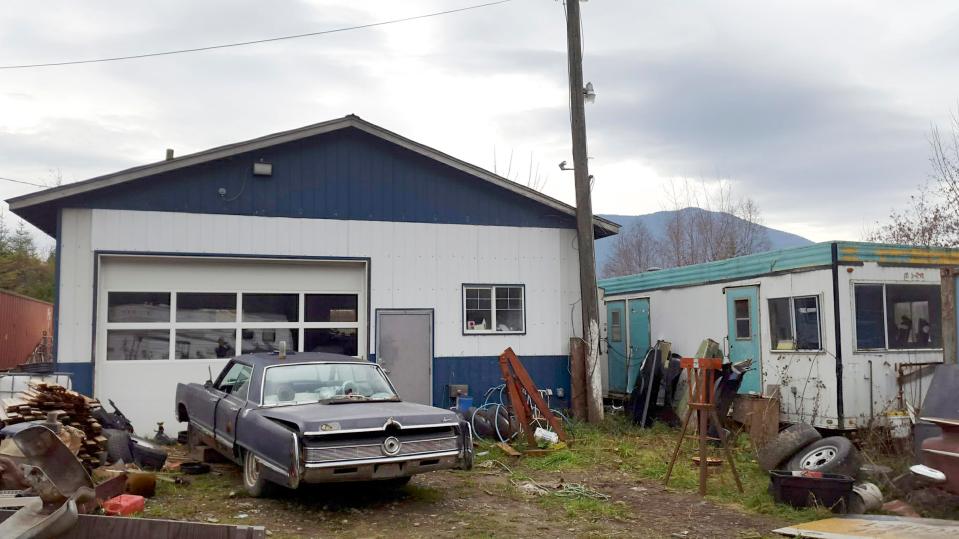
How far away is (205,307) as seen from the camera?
487 inches

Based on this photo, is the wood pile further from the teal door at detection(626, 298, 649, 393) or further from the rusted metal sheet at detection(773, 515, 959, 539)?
the teal door at detection(626, 298, 649, 393)

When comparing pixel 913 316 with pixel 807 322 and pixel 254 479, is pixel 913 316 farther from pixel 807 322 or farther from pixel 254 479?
pixel 254 479

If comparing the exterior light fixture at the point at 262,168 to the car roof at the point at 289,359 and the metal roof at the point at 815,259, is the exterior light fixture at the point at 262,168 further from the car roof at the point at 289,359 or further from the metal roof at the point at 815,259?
the metal roof at the point at 815,259

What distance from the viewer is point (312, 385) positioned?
26.8ft

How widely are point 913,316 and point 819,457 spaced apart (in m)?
3.73

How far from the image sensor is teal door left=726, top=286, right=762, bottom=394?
12242 mm

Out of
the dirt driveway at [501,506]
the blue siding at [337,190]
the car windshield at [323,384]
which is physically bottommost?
the dirt driveway at [501,506]

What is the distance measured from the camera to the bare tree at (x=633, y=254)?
51438 mm

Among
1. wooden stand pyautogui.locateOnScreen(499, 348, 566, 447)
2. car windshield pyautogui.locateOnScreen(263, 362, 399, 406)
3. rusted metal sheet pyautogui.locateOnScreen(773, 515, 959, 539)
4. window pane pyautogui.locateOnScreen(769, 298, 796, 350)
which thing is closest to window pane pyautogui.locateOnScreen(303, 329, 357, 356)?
wooden stand pyautogui.locateOnScreen(499, 348, 566, 447)

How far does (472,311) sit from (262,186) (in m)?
4.08

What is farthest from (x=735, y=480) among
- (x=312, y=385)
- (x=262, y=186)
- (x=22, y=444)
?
(x=262, y=186)

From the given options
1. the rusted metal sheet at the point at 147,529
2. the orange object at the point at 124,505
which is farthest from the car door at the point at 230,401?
the rusted metal sheet at the point at 147,529

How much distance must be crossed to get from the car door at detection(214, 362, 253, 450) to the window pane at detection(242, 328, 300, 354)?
3.45 m

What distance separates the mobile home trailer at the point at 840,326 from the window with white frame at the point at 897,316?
0.05 ft
